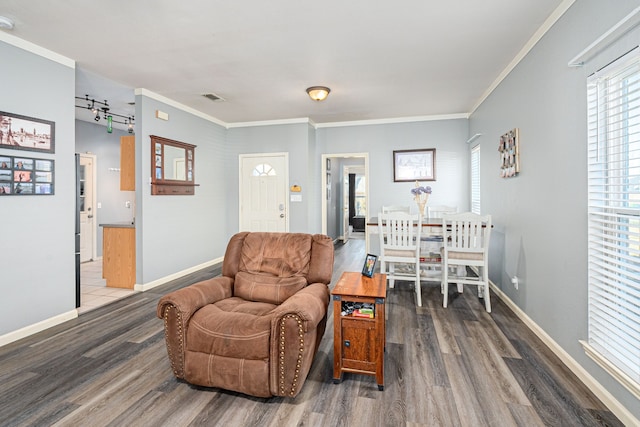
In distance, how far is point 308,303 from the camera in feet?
6.50

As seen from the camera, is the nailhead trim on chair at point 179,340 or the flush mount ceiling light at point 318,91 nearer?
the nailhead trim on chair at point 179,340

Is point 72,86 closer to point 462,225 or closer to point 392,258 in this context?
point 392,258

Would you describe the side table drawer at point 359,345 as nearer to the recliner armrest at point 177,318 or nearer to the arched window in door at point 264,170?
the recliner armrest at point 177,318

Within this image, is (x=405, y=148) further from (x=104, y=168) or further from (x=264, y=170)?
(x=104, y=168)

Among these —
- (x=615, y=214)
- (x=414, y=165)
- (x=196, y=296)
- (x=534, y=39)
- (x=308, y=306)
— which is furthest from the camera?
(x=414, y=165)

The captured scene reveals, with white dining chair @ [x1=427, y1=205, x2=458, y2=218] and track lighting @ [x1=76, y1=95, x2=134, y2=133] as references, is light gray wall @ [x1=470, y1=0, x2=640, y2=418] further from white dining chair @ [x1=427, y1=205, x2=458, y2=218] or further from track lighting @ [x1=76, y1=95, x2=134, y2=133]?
track lighting @ [x1=76, y1=95, x2=134, y2=133]

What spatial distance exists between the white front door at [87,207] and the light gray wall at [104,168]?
88 millimetres

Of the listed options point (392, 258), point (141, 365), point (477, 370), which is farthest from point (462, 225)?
point (141, 365)

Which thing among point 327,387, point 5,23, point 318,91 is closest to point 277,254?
point 327,387

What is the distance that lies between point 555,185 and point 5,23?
446cm

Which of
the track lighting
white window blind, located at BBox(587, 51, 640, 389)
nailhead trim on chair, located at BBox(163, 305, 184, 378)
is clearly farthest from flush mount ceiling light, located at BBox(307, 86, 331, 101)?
nailhead trim on chair, located at BBox(163, 305, 184, 378)

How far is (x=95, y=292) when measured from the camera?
13.8 feet

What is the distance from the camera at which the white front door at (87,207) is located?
5.85 metres

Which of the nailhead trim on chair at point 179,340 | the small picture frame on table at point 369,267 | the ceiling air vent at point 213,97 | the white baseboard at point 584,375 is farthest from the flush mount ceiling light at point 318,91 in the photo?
the white baseboard at point 584,375
